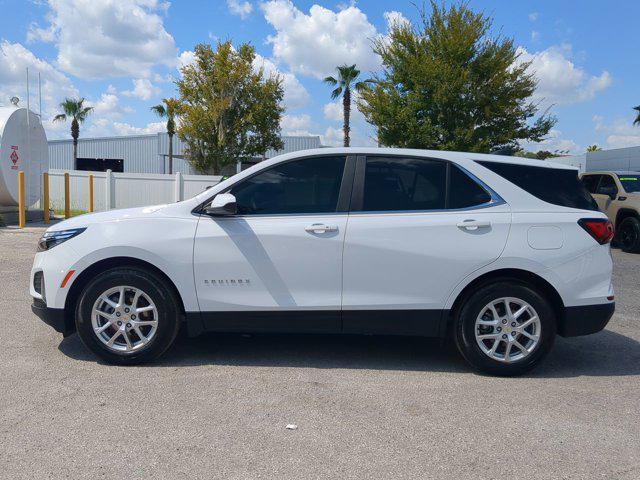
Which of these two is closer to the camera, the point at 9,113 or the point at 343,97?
the point at 9,113

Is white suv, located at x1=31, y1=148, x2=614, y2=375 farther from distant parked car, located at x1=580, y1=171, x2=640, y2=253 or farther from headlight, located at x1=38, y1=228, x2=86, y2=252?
distant parked car, located at x1=580, y1=171, x2=640, y2=253

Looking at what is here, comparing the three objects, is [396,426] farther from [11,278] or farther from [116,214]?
[11,278]

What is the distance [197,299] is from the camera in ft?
14.5

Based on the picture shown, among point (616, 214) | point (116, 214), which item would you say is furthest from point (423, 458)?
point (616, 214)

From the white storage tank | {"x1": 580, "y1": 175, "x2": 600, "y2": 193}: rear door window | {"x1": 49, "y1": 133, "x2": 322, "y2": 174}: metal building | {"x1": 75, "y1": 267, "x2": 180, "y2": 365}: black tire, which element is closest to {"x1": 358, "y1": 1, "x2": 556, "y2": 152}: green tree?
{"x1": 580, "y1": 175, "x2": 600, "y2": 193}: rear door window

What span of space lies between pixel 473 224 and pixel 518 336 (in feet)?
3.14

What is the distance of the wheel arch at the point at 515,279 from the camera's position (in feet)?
14.5

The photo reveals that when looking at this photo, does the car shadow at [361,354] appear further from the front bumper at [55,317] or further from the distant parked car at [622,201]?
the distant parked car at [622,201]

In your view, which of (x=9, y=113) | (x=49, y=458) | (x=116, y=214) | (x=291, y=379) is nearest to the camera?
(x=49, y=458)

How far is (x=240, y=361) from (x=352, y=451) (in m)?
1.75

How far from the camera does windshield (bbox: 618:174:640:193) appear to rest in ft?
43.4

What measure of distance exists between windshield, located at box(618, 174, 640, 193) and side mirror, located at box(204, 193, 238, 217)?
1193 cm

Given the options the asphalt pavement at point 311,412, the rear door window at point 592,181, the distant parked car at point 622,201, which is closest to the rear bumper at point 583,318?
the asphalt pavement at point 311,412

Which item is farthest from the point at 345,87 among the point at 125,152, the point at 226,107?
the point at 125,152
